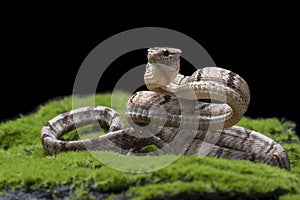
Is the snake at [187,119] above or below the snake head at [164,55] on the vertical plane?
below

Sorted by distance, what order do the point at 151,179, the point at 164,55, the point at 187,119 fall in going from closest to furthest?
the point at 151,179 < the point at 164,55 < the point at 187,119

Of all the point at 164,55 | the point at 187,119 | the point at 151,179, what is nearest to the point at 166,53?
the point at 164,55

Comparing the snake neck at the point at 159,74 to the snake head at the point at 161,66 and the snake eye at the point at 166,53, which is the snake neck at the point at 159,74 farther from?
the snake eye at the point at 166,53

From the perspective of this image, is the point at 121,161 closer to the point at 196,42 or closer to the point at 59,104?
the point at 196,42

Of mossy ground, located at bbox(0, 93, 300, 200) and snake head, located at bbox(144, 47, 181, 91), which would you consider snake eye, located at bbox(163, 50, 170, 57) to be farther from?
mossy ground, located at bbox(0, 93, 300, 200)

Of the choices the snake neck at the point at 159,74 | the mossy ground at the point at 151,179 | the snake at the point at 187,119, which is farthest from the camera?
the snake neck at the point at 159,74

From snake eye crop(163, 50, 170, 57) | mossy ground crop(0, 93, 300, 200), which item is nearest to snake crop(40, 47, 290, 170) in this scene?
snake eye crop(163, 50, 170, 57)

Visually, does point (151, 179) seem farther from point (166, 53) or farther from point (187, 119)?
point (166, 53)

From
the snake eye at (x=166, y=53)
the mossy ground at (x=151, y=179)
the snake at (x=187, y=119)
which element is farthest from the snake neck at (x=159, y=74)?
the mossy ground at (x=151, y=179)
